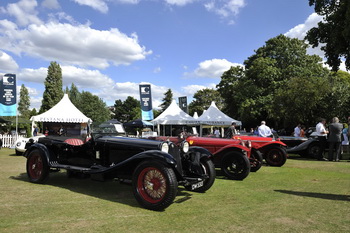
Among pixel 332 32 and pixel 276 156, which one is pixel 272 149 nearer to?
pixel 276 156

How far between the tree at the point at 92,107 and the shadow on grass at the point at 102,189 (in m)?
53.4

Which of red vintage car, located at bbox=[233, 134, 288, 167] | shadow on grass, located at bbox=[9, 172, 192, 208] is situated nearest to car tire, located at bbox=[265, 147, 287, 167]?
red vintage car, located at bbox=[233, 134, 288, 167]

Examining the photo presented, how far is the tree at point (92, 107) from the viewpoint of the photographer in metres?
58.8

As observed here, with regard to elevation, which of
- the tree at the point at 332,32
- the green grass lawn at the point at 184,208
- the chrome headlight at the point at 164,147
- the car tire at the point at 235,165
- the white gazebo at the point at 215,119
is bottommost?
the green grass lawn at the point at 184,208

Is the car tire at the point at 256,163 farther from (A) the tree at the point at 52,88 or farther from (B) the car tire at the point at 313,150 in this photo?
(A) the tree at the point at 52,88

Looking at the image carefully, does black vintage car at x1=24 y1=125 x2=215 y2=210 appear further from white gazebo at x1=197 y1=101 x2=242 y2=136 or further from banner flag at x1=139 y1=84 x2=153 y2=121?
white gazebo at x1=197 y1=101 x2=242 y2=136

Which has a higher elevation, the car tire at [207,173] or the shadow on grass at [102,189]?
the car tire at [207,173]

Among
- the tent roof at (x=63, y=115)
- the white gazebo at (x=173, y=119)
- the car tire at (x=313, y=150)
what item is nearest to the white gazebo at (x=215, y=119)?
the white gazebo at (x=173, y=119)

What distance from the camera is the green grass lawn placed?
340 centimetres

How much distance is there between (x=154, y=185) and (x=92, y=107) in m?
57.8

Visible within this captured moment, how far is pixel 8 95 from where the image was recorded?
1666 cm

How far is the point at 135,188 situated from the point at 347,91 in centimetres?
2288

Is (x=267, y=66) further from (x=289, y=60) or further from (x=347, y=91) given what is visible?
(x=347, y=91)

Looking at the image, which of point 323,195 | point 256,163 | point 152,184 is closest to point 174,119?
point 256,163
